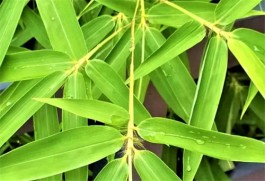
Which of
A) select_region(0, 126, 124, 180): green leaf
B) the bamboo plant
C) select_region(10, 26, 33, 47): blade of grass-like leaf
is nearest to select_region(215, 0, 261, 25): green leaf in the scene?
the bamboo plant

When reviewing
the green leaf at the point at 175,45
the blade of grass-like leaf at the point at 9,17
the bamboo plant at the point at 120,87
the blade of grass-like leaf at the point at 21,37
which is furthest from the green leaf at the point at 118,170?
the blade of grass-like leaf at the point at 21,37

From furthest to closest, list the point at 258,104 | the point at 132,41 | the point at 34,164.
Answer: the point at 258,104
the point at 132,41
the point at 34,164

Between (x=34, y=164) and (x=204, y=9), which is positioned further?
(x=204, y=9)

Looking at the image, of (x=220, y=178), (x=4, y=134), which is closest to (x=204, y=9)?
(x=4, y=134)

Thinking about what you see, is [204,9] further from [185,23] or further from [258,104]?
[258,104]

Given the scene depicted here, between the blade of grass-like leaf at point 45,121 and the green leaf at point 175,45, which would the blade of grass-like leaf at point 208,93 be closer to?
the green leaf at point 175,45

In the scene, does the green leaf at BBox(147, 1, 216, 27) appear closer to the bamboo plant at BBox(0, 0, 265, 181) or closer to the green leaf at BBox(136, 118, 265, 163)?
the bamboo plant at BBox(0, 0, 265, 181)

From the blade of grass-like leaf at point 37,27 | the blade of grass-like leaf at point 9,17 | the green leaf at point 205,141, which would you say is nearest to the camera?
the green leaf at point 205,141
